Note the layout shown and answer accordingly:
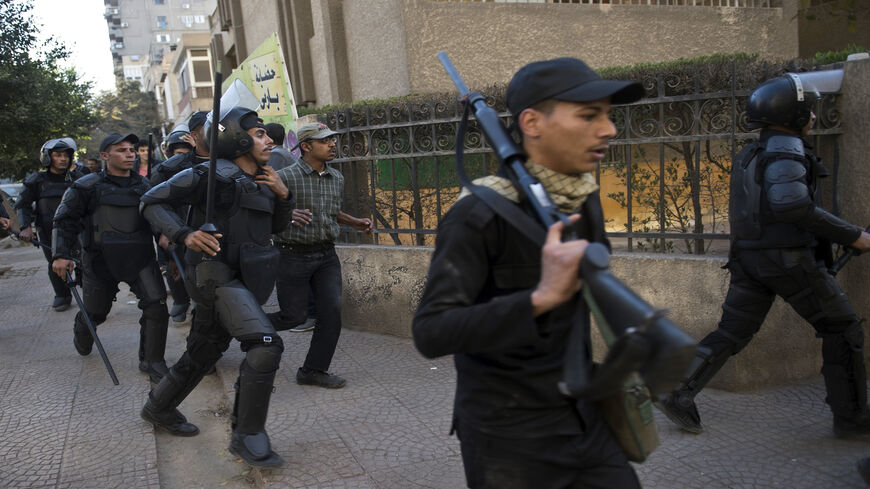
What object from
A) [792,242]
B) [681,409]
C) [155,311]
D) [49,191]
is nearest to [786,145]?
[792,242]

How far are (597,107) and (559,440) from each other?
0.86 meters

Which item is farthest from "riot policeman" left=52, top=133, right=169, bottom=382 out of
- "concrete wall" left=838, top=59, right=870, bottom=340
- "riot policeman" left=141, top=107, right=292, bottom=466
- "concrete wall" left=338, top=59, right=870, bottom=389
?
"concrete wall" left=838, top=59, right=870, bottom=340

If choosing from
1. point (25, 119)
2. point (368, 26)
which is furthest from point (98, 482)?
point (25, 119)

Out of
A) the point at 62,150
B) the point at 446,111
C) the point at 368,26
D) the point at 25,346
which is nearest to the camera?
the point at 446,111

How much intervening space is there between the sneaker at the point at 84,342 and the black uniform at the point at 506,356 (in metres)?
4.87

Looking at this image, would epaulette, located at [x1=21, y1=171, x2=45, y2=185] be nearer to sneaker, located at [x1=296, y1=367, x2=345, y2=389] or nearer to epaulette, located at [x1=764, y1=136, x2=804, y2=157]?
sneaker, located at [x1=296, y1=367, x2=345, y2=389]

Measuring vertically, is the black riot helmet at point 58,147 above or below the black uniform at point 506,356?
above

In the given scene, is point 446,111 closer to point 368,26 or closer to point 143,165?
point 368,26

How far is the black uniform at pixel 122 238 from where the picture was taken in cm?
507

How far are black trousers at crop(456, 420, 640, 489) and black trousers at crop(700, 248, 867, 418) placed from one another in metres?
2.02

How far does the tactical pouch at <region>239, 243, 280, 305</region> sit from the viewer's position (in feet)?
12.2

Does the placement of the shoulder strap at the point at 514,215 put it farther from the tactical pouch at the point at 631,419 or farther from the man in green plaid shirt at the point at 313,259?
the man in green plaid shirt at the point at 313,259

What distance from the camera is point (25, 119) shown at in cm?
1433

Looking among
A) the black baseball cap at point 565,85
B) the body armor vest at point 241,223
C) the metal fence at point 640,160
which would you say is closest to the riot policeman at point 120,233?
the body armor vest at point 241,223
